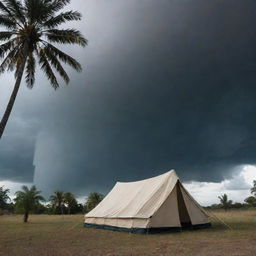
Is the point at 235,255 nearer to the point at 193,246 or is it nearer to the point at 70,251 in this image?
the point at 193,246

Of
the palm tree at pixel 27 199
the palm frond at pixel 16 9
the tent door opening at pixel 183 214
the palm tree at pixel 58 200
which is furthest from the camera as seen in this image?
the palm tree at pixel 58 200

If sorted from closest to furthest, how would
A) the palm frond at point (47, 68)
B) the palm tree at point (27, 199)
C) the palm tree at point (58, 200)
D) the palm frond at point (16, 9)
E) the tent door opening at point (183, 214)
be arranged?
the palm frond at point (16, 9), the palm frond at point (47, 68), the tent door opening at point (183, 214), the palm tree at point (27, 199), the palm tree at point (58, 200)

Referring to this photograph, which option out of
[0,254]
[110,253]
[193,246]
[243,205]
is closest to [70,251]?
[110,253]

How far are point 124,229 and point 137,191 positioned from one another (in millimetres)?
3045

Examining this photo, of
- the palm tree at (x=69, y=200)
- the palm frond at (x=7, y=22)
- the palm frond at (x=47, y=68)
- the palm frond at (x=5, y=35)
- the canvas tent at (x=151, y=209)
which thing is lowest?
the canvas tent at (x=151, y=209)

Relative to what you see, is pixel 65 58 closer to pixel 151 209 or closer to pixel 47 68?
pixel 47 68

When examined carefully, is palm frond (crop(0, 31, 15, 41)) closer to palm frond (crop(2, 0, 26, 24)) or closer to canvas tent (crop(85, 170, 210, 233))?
palm frond (crop(2, 0, 26, 24))

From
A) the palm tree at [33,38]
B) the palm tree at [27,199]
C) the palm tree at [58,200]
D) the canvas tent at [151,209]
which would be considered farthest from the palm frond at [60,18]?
the palm tree at [58,200]

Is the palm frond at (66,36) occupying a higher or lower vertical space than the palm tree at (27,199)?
higher

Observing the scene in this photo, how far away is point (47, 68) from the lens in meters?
14.7

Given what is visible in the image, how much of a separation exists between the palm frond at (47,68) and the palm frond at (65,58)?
51 centimetres

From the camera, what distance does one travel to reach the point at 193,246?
8.82 m

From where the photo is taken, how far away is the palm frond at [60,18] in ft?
45.3

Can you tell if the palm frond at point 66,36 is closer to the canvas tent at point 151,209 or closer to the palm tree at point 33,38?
the palm tree at point 33,38
